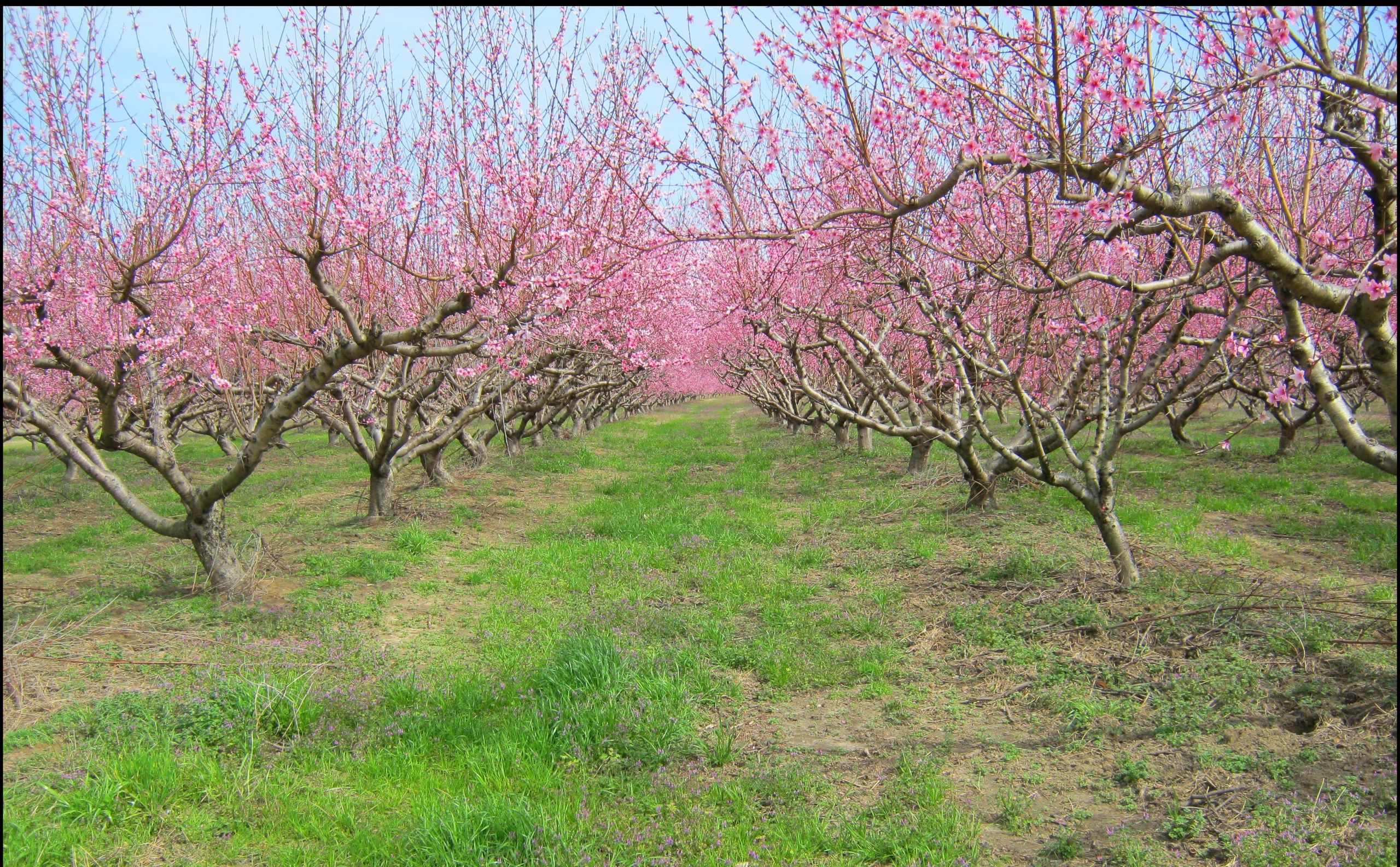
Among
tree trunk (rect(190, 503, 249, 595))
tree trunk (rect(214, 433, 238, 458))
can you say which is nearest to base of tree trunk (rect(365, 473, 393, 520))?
tree trunk (rect(190, 503, 249, 595))

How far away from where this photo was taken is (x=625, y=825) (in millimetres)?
3750

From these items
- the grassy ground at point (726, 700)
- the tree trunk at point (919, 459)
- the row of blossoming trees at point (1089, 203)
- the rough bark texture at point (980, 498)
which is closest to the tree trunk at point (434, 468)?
the grassy ground at point (726, 700)

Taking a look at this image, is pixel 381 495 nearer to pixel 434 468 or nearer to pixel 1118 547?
pixel 434 468

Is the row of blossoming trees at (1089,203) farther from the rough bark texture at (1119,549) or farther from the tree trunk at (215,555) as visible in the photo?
the tree trunk at (215,555)

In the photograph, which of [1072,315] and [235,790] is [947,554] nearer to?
[1072,315]

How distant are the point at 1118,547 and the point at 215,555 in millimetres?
8132

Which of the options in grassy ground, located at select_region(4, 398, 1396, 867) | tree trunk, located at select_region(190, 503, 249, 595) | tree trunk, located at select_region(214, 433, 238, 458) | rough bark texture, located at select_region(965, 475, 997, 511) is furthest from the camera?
tree trunk, located at select_region(214, 433, 238, 458)

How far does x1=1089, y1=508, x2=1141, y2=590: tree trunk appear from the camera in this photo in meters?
6.66

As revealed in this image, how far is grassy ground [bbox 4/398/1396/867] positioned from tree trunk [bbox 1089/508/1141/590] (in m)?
0.18

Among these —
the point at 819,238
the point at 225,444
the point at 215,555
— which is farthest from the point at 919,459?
the point at 225,444

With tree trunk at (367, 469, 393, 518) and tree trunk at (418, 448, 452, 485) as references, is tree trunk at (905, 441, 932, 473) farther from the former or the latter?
tree trunk at (367, 469, 393, 518)

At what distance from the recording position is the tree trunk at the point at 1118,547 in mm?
6660

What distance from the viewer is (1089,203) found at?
4234 millimetres

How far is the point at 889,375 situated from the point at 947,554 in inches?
81.0
